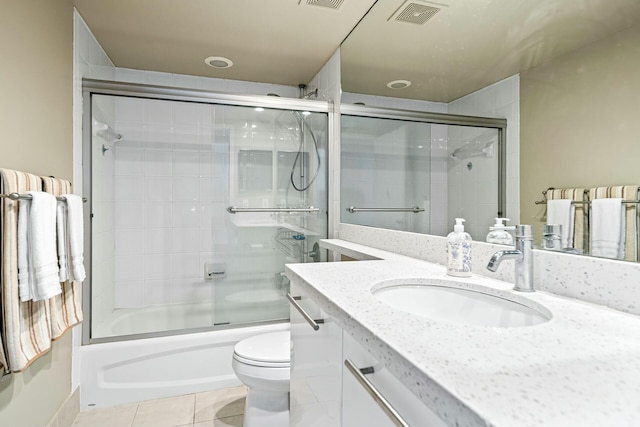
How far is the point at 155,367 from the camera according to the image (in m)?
2.10

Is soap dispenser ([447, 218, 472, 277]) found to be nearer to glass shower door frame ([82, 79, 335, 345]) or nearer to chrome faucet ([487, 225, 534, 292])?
chrome faucet ([487, 225, 534, 292])

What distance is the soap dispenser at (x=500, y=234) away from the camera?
114 centimetres

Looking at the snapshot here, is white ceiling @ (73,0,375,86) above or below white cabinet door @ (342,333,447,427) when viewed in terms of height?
above

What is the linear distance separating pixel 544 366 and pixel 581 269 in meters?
0.48

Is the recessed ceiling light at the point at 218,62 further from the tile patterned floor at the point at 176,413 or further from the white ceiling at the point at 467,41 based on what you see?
the tile patterned floor at the point at 176,413

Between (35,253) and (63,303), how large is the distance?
38cm

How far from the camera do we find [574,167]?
2.99 ft

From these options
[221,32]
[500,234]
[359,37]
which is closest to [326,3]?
[359,37]

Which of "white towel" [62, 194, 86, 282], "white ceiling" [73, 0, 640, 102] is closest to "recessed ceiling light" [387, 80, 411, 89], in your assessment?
"white ceiling" [73, 0, 640, 102]

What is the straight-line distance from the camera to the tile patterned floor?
1820 mm

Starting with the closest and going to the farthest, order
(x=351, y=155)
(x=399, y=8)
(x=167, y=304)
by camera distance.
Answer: (x=399, y=8) < (x=351, y=155) < (x=167, y=304)

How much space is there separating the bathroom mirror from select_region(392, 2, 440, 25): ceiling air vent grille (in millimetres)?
11

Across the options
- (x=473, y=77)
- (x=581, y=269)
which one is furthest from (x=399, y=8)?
(x=581, y=269)

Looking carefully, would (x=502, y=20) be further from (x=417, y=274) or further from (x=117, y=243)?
(x=117, y=243)
